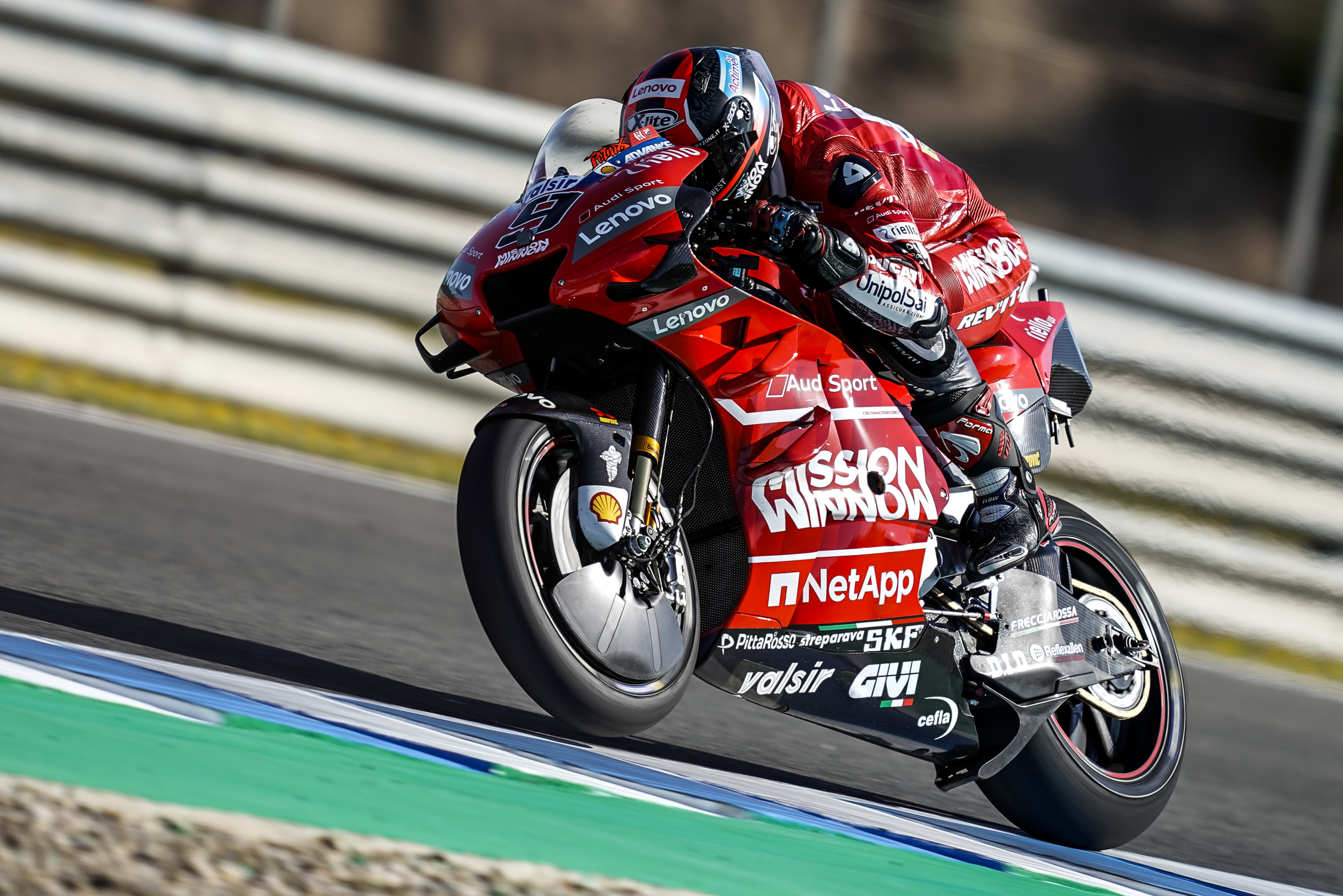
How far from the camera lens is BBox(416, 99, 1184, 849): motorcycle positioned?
2.88 metres

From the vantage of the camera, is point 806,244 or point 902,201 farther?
point 902,201

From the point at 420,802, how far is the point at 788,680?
3.31ft

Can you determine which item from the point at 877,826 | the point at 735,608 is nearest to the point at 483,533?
the point at 735,608

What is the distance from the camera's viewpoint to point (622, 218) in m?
2.91

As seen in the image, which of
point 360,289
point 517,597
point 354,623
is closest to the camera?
point 517,597

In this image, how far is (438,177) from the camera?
663 centimetres

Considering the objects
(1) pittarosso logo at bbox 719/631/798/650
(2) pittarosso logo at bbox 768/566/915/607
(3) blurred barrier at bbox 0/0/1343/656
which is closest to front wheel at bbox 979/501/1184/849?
(2) pittarosso logo at bbox 768/566/915/607

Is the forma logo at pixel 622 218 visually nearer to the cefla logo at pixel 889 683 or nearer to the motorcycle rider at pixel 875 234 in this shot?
the motorcycle rider at pixel 875 234

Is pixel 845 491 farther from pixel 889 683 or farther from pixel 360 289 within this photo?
pixel 360 289

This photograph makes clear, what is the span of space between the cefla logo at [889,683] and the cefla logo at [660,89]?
1212 millimetres

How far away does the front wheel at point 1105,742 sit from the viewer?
359cm

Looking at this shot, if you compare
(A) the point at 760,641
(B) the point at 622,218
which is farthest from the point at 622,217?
(A) the point at 760,641

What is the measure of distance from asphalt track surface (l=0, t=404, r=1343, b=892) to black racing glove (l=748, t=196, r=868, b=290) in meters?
1.09

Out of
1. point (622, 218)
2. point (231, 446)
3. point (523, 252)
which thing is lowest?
point (231, 446)
